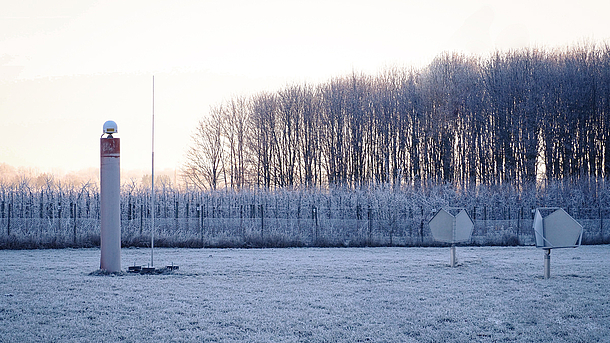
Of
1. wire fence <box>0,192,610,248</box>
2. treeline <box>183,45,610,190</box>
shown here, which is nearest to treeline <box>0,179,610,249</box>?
wire fence <box>0,192,610,248</box>

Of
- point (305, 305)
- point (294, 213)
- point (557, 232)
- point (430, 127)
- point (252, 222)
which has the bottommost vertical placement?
point (305, 305)

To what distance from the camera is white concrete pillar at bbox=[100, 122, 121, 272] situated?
952cm

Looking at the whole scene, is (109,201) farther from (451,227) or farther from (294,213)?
(294,213)

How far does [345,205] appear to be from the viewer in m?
25.8

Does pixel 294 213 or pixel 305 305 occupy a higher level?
pixel 294 213

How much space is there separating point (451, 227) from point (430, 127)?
79.9 feet

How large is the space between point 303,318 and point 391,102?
101ft

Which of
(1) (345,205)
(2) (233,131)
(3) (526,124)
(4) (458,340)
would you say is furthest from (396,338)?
(2) (233,131)

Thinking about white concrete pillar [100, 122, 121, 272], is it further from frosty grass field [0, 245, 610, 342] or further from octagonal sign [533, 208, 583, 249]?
octagonal sign [533, 208, 583, 249]

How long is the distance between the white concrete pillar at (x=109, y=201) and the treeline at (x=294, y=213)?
8.36 m

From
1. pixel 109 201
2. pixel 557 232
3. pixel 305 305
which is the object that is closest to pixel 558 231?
pixel 557 232

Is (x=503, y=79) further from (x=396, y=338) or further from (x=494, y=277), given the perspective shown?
(x=396, y=338)

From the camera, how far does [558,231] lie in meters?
9.12

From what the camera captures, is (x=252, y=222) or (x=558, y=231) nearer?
(x=558, y=231)
